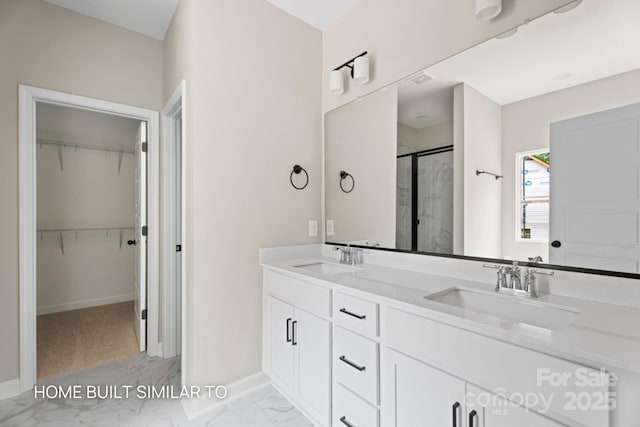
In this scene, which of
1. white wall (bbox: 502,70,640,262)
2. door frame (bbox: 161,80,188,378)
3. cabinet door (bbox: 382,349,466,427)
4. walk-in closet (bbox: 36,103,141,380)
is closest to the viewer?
cabinet door (bbox: 382,349,466,427)

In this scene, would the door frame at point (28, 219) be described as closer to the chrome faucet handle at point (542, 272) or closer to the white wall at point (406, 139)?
the white wall at point (406, 139)

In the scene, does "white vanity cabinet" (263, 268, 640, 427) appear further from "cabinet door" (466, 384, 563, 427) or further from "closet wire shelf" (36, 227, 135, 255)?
"closet wire shelf" (36, 227, 135, 255)

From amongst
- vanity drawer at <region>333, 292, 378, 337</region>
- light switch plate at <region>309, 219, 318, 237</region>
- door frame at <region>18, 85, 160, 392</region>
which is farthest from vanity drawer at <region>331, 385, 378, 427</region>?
door frame at <region>18, 85, 160, 392</region>

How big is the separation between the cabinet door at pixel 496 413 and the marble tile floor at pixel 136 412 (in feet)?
3.56

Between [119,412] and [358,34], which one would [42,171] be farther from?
[358,34]

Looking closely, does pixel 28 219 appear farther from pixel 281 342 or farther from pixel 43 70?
pixel 281 342

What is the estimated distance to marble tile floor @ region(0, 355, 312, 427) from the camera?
1677mm

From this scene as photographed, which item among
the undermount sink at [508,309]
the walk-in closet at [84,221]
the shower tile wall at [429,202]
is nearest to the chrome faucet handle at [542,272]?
the undermount sink at [508,309]

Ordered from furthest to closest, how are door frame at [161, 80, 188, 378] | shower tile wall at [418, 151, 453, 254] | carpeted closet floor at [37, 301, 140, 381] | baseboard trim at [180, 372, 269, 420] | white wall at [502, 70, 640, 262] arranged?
door frame at [161, 80, 188, 378]
carpeted closet floor at [37, 301, 140, 381]
baseboard trim at [180, 372, 269, 420]
shower tile wall at [418, 151, 453, 254]
white wall at [502, 70, 640, 262]

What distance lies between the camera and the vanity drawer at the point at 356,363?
4.12 feet

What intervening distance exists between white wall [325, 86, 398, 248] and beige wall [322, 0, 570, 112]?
0.42ft

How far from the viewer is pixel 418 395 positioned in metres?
1.08

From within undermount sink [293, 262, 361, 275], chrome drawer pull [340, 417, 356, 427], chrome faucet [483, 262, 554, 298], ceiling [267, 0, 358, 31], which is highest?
ceiling [267, 0, 358, 31]

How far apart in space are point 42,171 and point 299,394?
3822 mm
